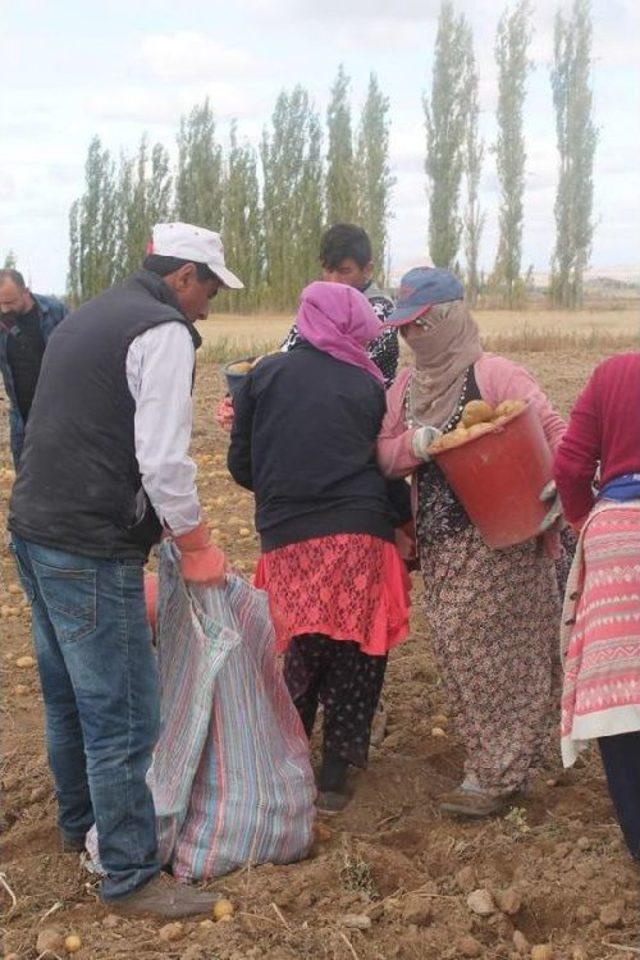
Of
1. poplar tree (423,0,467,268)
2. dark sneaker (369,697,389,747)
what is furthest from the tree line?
dark sneaker (369,697,389,747)

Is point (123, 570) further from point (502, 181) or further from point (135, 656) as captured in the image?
point (502, 181)

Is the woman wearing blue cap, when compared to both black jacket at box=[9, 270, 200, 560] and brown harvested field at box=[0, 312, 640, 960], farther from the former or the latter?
black jacket at box=[9, 270, 200, 560]

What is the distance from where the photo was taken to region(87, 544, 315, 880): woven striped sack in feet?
11.4

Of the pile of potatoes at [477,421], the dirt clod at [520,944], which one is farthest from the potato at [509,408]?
the dirt clod at [520,944]

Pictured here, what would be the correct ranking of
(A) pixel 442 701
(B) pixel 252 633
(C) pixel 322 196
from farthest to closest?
(C) pixel 322 196 → (A) pixel 442 701 → (B) pixel 252 633

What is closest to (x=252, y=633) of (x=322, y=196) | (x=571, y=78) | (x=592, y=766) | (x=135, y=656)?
(x=135, y=656)

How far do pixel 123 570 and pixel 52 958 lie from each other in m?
0.96

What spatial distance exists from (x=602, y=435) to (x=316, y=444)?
38.1 inches

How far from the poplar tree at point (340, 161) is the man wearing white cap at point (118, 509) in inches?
1344

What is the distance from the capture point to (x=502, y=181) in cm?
4153

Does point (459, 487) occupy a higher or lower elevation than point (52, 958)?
higher

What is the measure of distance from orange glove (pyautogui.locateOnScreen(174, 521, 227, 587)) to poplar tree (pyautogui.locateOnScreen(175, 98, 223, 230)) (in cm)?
3386

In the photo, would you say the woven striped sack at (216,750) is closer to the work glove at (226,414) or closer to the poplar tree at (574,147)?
the work glove at (226,414)

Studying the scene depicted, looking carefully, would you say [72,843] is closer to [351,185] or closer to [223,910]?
[223,910]
